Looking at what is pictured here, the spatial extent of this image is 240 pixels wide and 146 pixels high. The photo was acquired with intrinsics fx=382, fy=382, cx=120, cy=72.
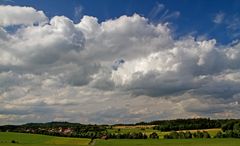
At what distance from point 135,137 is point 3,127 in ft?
264

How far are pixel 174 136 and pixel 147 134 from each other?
13.3 metres

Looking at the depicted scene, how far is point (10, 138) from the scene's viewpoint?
13725 cm

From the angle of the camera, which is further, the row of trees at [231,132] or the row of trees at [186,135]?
the row of trees at [186,135]

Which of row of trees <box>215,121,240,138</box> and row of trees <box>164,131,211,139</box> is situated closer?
row of trees <box>215,121,240,138</box>

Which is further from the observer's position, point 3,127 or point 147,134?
point 3,127

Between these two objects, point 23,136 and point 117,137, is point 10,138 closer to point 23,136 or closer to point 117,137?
point 23,136

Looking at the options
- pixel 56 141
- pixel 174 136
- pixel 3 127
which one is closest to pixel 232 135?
pixel 174 136

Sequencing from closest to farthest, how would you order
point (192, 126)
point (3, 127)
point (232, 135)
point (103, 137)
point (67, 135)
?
point (232, 135)
point (103, 137)
point (67, 135)
point (192, 126)
point (3, 127)

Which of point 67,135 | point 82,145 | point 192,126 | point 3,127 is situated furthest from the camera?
point 3,127

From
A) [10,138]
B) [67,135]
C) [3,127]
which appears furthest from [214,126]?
[3,127]

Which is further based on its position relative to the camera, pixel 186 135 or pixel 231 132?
pixel 186 135

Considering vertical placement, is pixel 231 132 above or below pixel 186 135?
above

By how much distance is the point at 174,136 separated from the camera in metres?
137

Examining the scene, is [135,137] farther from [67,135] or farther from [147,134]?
[67,135]
